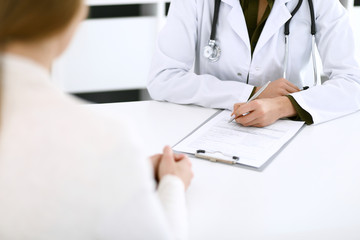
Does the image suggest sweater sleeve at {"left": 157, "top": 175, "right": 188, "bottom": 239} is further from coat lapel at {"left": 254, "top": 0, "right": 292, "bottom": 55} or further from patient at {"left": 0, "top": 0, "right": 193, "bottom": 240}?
coat lapel at {"left": 254, "top": 0, "right": 292, "bottom": 55}

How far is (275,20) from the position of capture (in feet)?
5.37

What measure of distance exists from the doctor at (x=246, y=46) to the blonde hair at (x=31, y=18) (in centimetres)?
92

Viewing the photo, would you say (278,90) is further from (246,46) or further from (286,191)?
(286,191)

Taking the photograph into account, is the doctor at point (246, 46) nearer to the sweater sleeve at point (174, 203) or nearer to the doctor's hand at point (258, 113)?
the doctor's hand at point (258, 113)

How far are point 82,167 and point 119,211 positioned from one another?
74 millimetres

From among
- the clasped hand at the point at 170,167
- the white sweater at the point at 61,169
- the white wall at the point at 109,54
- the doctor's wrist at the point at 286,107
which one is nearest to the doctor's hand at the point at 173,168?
the clasped hand at the point at 170,167

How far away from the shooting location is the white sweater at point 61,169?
0.65 m

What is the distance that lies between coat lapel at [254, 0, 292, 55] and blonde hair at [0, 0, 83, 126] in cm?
107

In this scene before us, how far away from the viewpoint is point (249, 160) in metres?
1.17

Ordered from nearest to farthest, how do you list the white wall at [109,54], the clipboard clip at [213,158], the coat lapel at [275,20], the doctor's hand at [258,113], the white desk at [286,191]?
the white desk at [286,191] → the clipboard clip at [213,158] → the doctor's hand at [258,113] → the coat lapel at [275,20] → the white wall at [109,54]

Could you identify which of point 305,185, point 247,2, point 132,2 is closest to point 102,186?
point 305,185

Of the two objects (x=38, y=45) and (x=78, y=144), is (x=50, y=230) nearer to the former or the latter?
(x=78, y=144)

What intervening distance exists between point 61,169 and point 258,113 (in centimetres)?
79

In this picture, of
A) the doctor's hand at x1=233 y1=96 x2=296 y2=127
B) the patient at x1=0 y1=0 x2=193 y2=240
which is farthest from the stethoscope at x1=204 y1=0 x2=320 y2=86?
the patient at x1=0 y1=0 x2=193 y2=240
